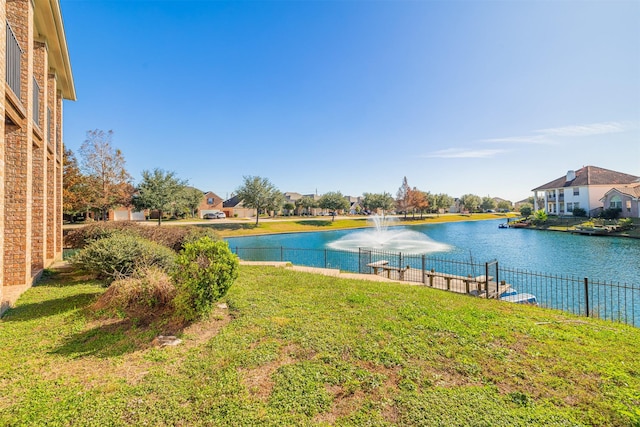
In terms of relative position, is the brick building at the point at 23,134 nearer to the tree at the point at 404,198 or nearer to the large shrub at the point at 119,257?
the large shrub at the point at 119,257

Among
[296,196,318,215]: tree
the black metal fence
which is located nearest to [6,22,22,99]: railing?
the black metal fence

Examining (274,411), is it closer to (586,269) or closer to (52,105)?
(52,105)

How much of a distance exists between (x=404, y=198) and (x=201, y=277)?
61.1 metres

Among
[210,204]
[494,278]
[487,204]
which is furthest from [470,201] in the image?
[494,278]

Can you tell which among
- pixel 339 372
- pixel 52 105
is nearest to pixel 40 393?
pixel 339 372

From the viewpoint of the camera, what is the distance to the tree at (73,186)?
25.3 metres

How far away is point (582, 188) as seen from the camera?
4503 cm

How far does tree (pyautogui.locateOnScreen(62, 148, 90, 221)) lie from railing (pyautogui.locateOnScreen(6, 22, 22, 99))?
23.6 meters

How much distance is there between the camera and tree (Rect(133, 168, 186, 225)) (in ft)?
102

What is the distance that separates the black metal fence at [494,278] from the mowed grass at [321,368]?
3.16m

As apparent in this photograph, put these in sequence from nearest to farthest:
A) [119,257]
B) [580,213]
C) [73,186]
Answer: [119,257]
[73,186]
[580,213]

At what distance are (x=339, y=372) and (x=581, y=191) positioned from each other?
59700 mm

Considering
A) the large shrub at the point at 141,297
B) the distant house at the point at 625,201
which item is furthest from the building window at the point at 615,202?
the large shrub at the point at 141,297

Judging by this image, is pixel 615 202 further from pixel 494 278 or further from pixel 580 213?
pixel 494 278
